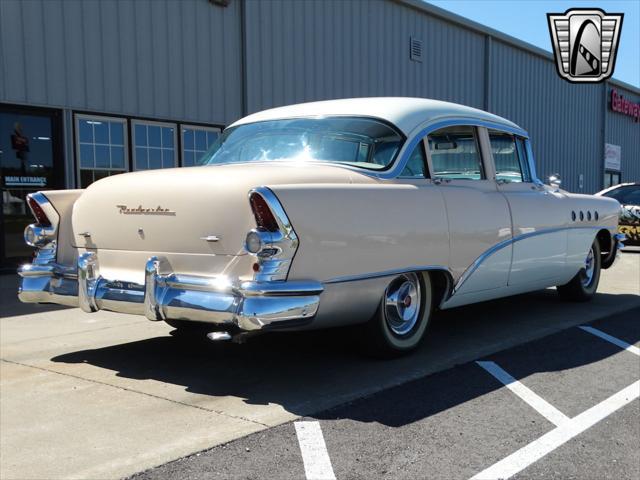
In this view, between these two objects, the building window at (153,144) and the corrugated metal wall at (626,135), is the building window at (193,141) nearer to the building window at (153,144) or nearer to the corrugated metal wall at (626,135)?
the building window at (153,144)

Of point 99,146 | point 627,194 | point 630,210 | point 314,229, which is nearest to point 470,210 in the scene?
point 314,229

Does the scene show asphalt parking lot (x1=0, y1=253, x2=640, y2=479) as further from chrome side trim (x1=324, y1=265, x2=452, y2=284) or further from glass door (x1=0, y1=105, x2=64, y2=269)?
glass door (x1=0, y1=105, x2=64, y2=269)

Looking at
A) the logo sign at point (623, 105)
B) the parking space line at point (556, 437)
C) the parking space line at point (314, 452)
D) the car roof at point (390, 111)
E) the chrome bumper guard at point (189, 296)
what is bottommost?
the parking space line at point (556, 437)

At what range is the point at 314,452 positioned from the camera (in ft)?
9.80

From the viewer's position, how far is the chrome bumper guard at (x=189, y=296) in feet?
11.4

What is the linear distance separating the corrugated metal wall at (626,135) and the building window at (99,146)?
2170 cm

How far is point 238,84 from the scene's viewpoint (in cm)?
1255

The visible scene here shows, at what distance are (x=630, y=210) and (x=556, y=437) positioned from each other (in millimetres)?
11248

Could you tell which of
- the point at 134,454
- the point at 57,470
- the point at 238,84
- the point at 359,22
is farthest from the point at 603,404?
the point at 359,22

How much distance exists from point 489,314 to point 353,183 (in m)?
3.06

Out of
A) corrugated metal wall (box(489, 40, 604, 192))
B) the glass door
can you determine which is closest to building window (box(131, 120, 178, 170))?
the glass door

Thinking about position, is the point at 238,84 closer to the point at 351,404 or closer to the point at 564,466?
the point at 351,404

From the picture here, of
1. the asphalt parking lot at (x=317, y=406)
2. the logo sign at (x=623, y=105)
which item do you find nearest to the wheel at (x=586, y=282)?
the asphalt parking lot at (x=317, y=406)

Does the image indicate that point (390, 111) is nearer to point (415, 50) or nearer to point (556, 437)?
point (556, 437)
